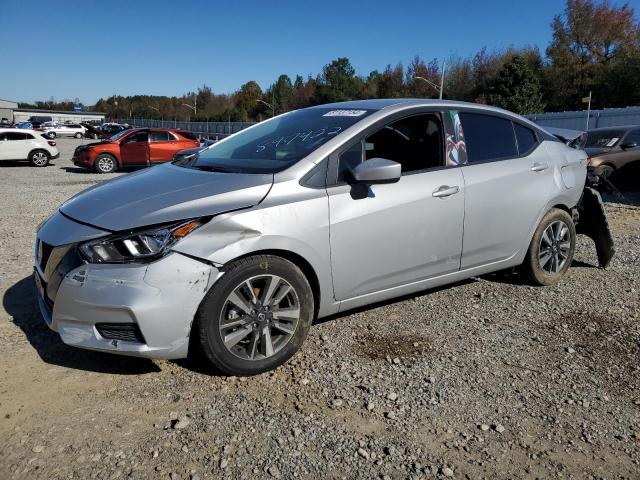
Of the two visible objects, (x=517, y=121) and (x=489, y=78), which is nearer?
(x=517, y=121)

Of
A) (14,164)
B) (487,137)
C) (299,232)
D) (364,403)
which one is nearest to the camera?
(364,403)

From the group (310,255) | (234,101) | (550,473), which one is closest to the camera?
(550,473)

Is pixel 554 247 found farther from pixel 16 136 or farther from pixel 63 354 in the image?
pixel 16 136

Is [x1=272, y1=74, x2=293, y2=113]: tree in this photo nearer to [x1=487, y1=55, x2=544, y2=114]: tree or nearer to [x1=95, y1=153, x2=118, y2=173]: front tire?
[x1=487, y1=55, x2=544, y2=114]: tree

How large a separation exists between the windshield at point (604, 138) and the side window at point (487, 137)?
27.5 ft

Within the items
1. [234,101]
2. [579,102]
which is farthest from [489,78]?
[234,101]

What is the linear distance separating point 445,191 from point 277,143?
51.4 inches

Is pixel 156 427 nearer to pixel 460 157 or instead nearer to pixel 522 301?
pixel 460 157

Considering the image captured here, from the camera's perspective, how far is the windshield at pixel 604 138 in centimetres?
1158

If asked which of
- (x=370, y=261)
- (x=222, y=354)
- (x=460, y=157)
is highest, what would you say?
(x=460, y=157)

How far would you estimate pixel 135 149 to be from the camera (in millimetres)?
18031

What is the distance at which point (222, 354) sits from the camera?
3.07 metres

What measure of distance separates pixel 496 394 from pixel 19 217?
8.10m

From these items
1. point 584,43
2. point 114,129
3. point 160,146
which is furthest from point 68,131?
point 584,43
